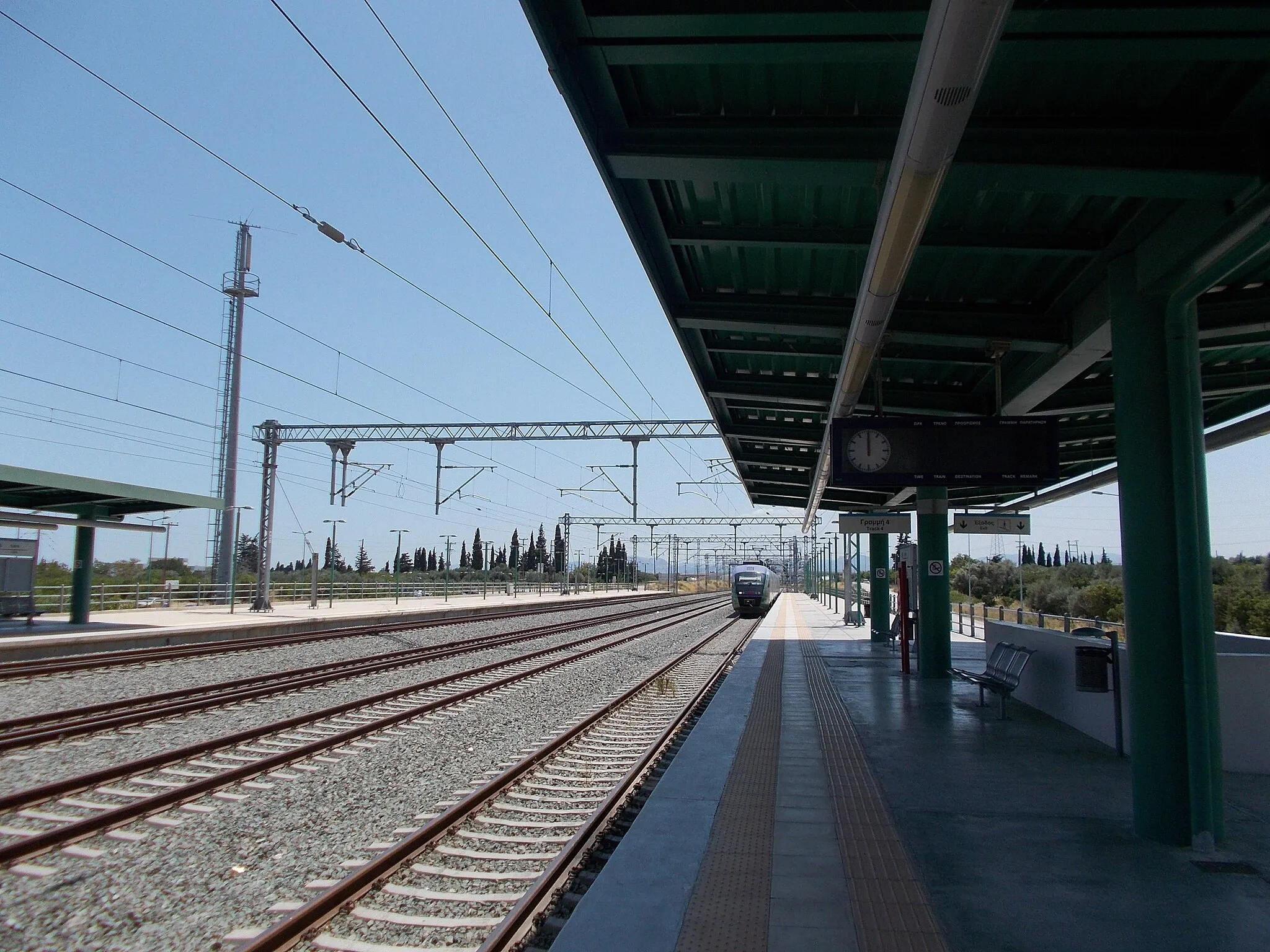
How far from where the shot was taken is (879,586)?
22.0 m

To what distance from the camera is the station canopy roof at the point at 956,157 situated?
4098 millimetres

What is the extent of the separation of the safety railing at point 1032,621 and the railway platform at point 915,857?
5707 millimetres

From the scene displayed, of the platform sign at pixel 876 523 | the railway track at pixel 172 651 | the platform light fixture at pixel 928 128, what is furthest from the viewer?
the platform sign at pixel 876 523

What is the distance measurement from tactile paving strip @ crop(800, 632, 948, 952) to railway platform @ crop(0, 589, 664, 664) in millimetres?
15310

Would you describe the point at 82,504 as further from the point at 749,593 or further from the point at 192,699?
the point at 749,593

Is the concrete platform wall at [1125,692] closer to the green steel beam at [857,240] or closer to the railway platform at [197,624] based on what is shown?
the green steel beam at [857,240]

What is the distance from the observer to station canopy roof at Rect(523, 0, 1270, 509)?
4098 millimetres

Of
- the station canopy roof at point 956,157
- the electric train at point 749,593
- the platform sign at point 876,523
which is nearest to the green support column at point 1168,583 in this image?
the station canopy roof at point 956,157

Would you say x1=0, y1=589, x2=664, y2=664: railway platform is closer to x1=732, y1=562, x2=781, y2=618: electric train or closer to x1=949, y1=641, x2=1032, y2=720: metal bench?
x1=732, y1=562, x2=781, y2=618: electric train

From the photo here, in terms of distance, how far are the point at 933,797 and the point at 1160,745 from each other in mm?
1591

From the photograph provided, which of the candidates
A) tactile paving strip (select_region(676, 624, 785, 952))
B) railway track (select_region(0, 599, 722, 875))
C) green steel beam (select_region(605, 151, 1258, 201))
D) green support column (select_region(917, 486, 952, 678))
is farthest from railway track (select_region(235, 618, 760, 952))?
green support column (select_region(917, 486, 952, 678))

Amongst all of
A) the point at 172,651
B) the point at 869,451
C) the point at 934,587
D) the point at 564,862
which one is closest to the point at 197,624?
the point at 172,651

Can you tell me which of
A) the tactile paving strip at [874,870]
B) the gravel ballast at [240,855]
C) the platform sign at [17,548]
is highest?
the platform sign at [17,548]

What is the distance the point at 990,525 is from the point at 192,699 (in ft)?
46.5
